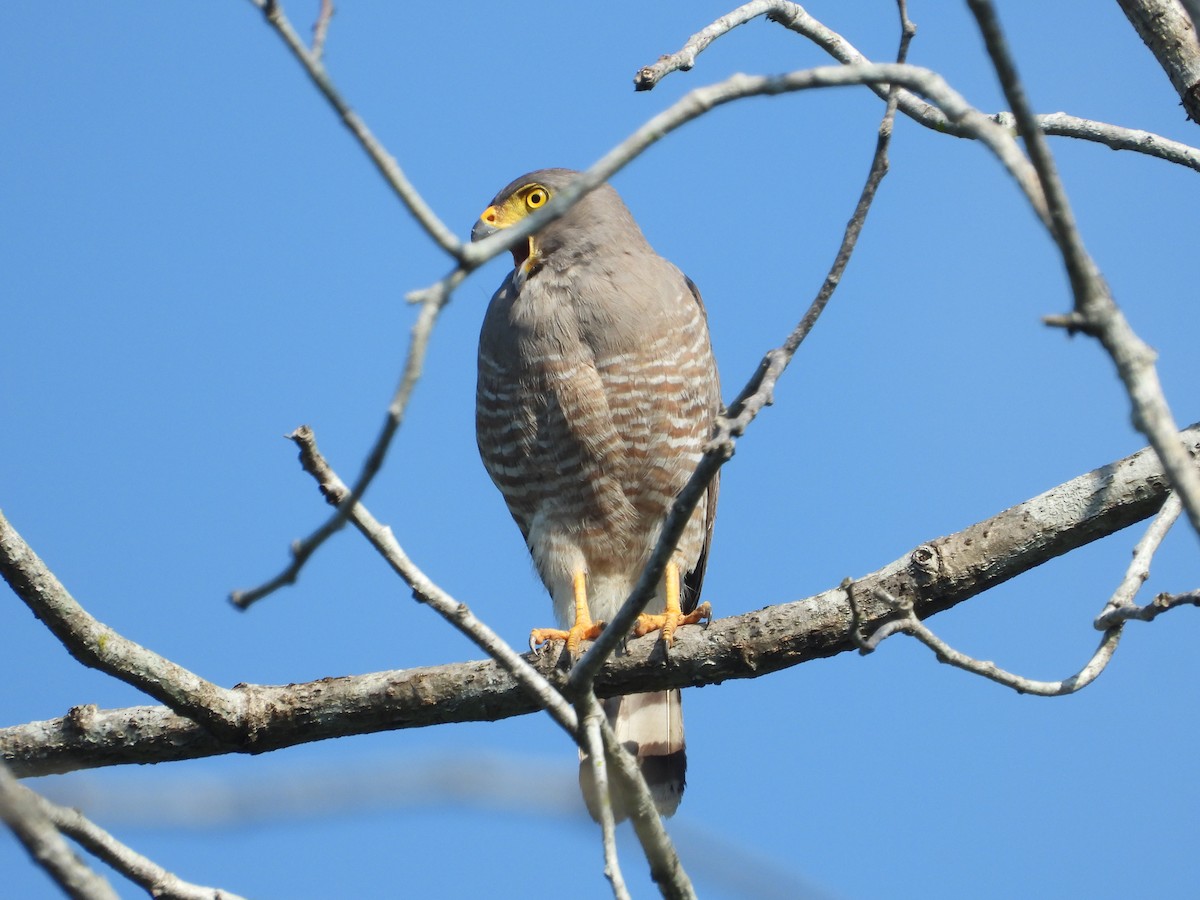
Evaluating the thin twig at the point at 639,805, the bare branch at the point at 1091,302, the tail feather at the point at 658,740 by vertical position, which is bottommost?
the thin twig at the point at 639,805

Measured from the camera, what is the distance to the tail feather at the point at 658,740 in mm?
6332

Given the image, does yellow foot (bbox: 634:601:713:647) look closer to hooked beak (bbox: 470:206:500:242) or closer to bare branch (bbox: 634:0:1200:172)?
bare branch (bbox: 634:0:1200:172)

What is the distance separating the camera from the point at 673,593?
5.95 metres

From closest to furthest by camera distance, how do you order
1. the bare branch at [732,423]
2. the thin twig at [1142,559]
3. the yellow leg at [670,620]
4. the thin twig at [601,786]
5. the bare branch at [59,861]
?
the bare branch at [59,861] < the thin twig at [601,786] < the bare branch at [732,423] < the thin twig at [1142,559] < the yellow leg at [670,620]

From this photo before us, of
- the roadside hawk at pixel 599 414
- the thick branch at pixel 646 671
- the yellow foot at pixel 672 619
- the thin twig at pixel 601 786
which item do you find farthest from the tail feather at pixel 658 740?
the thin twig at pixel 601 786

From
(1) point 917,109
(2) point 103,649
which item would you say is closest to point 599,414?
(1) point 917,109

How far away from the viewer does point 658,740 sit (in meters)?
6.39

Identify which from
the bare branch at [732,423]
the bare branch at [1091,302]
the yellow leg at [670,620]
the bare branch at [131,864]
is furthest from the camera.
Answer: the yellow leg at [670,620]

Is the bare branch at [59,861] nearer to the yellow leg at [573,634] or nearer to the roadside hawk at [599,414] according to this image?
the yellow leg at [573,634]

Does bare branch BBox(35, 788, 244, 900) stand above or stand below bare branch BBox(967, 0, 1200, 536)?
below

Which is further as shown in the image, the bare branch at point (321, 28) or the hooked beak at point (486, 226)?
the hooked beak at point (486, 226)

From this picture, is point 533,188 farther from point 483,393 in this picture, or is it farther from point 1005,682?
point 1005,682

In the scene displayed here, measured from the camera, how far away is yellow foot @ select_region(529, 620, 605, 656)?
226 inches

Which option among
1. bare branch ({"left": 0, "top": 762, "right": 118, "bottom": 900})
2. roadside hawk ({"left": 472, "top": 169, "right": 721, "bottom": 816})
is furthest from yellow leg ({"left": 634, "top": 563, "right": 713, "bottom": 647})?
bare branch ({"left": 0, "top": 762, "right": 118, "bottom": 900})
